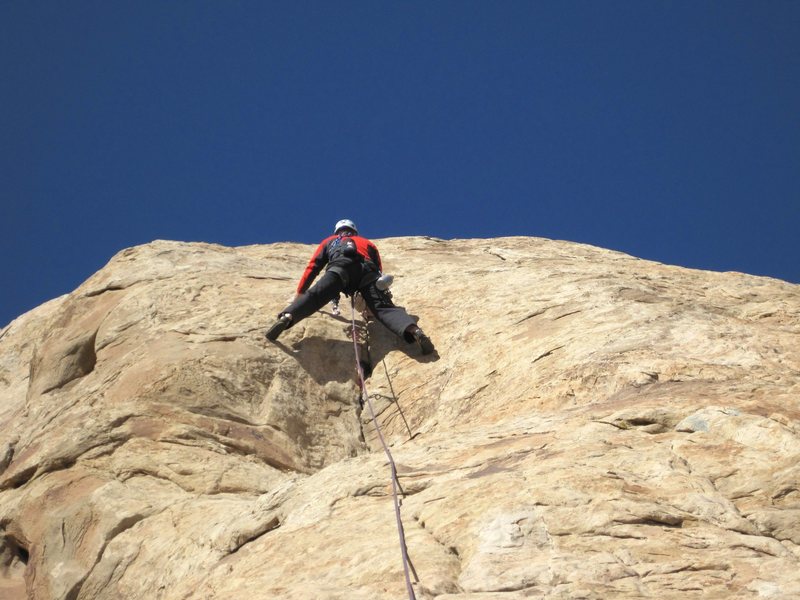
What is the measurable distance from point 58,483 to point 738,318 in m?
6.91

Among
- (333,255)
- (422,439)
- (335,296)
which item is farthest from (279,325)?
(422,439)

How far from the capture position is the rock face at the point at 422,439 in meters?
5.12

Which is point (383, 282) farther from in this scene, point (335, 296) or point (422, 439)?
point (422, 439)

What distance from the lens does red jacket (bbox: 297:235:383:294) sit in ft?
35.1

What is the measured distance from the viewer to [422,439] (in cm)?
768

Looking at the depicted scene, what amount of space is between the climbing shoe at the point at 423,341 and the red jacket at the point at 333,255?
4.33 feet

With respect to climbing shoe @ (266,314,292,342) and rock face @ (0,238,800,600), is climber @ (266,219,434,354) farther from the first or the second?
rock face @ (0,238,800,600)

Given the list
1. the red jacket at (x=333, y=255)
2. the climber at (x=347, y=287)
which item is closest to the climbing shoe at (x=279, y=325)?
the climber at (x=347, y=287)

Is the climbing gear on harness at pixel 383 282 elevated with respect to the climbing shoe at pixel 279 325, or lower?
elevated

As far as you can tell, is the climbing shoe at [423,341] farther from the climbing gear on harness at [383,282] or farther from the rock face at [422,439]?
the climbing gear on harness at [383,282]

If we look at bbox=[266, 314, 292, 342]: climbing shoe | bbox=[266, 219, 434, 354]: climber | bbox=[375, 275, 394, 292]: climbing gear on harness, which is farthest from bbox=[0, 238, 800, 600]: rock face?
bbox=[375, 275, 394, 292]: climbing gear on harness

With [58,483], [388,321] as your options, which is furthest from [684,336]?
[58,483]

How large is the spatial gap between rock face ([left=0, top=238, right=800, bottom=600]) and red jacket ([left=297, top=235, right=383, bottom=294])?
0.48 meters

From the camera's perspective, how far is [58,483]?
8055mm
